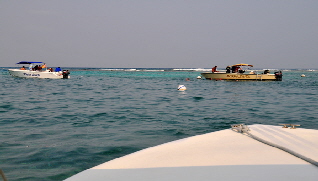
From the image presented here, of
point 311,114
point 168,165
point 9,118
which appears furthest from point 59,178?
point 311,114

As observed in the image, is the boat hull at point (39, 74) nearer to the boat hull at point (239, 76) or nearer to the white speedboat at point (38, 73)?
the white speedboat at point (38, 73)

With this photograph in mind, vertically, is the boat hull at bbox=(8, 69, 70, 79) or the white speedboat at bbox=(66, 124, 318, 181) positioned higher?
the boat hull at bbox=(8, 69, 70, 79)

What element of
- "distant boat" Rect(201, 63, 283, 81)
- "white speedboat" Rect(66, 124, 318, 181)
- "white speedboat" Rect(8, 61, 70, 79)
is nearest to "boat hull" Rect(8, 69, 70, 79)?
"white speedboat" Rect(8, 61, 70, 79)

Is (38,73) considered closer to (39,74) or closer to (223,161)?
(39,74)

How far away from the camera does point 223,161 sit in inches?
94.7

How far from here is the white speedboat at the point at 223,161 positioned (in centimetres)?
204

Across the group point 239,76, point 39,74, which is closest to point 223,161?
point 239,76

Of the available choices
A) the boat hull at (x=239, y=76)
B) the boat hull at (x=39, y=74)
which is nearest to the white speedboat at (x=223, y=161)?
the boat hull at (x=239, y=76)

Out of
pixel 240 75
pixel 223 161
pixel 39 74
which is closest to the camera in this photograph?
pixel 223 161

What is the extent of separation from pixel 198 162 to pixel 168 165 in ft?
0.91

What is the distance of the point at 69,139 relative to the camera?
17.1ft

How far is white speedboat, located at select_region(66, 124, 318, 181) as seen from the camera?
204cm

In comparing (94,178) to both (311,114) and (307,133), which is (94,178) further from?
(311,114)

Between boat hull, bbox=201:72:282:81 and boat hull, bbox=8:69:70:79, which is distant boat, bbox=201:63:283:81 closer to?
boat hull, bbox=201:72:282:81
